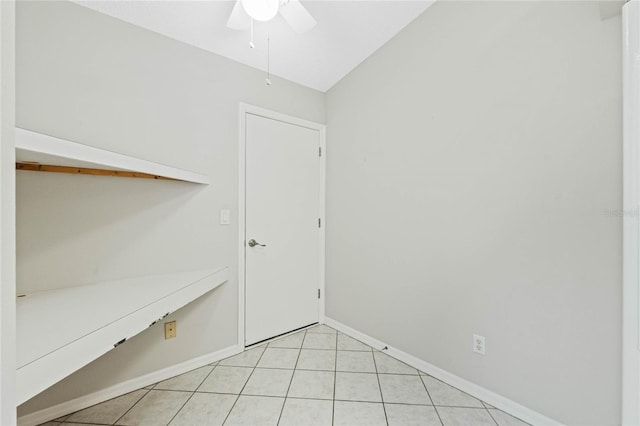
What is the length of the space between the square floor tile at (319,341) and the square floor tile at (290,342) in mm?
47

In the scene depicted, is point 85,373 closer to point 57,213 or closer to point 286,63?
point 57,213

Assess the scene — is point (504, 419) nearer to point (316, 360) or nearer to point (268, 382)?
point (316, 360)

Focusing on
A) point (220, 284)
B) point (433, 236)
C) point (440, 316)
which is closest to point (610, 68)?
point (433, 236)

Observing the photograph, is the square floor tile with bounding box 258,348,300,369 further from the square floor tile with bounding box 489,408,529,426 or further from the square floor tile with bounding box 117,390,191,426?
the square floor tile with bounding box 489,408,529,426

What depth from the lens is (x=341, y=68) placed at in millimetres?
2420

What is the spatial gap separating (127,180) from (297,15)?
1508mm

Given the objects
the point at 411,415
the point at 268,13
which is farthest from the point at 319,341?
the point at 268,13

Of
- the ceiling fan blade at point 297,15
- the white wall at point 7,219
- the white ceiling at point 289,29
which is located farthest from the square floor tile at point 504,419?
the white ceiling at point 289,29

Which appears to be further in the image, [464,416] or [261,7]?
[464,416]

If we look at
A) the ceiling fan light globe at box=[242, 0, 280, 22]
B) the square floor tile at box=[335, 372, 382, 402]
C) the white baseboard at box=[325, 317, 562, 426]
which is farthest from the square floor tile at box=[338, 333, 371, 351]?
the ceiling fan light globe at box=[242, 0, 280, 22]

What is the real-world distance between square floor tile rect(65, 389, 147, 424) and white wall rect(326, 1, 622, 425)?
1.78 metres

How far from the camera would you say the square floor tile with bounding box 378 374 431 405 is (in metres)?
1.59

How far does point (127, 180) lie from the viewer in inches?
66.1

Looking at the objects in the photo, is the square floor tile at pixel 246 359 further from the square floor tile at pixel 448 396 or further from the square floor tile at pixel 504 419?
the square floor tile at pixel 504 419
